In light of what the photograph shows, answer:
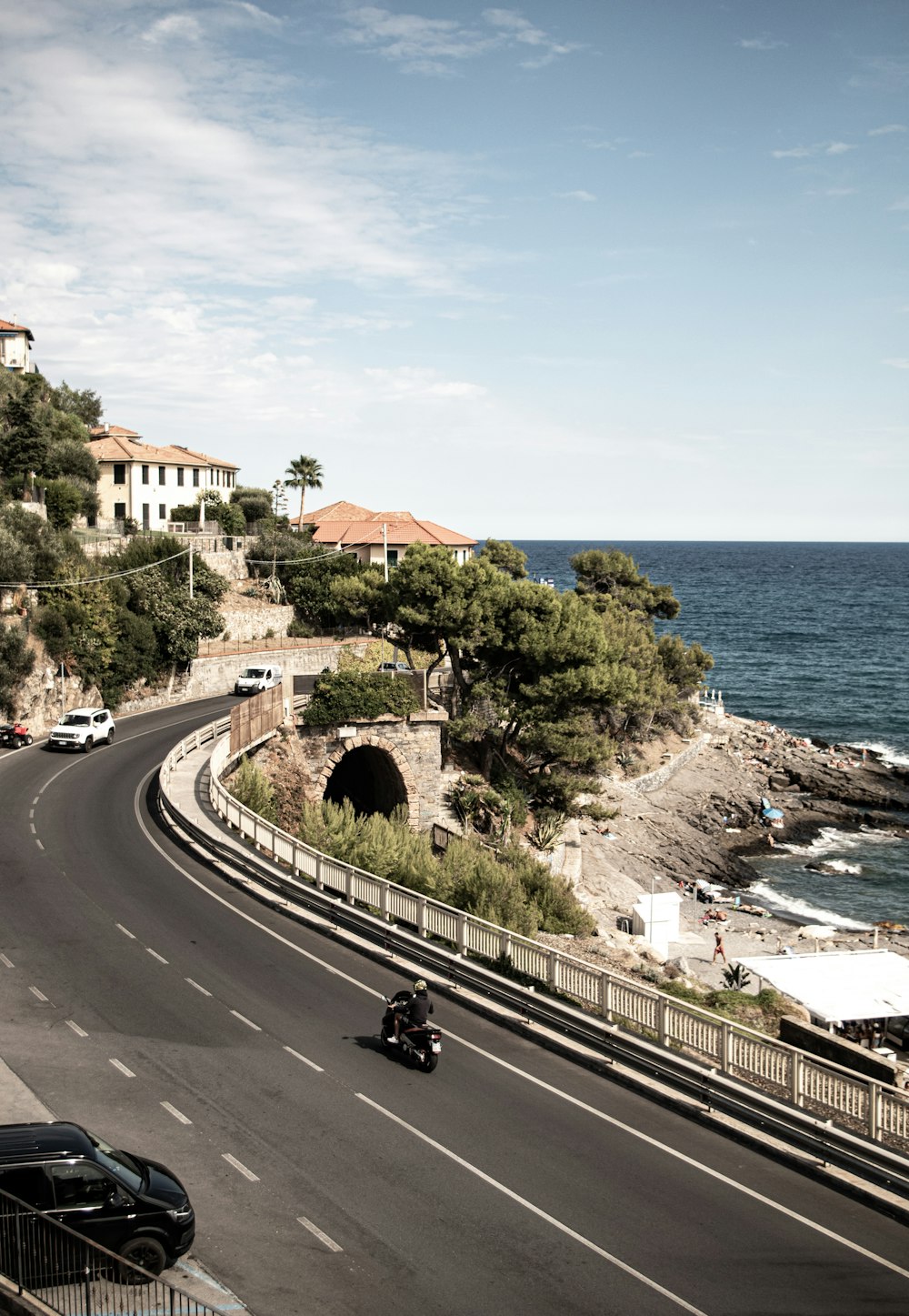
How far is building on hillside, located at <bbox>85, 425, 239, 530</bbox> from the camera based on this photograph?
255 ft

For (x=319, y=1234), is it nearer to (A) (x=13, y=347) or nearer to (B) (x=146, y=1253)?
(B) (x=146, y=1253)

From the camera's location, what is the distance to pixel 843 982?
24141mm

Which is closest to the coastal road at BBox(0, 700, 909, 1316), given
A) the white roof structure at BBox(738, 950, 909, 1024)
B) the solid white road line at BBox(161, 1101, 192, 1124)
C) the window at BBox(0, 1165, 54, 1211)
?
the solid white road line at BBox(161, 1101, 192, 1124)

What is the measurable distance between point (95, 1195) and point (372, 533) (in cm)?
8140

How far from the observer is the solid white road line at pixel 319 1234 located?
Answer: 1142cm

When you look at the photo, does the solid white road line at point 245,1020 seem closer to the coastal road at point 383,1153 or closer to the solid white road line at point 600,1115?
the coastal road at point 383,1153

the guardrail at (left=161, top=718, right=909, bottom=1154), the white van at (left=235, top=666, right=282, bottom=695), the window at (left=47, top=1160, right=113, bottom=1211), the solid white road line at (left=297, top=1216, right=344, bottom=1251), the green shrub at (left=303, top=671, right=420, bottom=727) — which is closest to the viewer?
the window at (left=47, top=1160, right=113, bottom=1211)

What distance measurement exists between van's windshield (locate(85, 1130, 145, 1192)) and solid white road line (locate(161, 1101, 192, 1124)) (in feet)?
8.96

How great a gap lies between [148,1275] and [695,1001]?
1594 centimetres

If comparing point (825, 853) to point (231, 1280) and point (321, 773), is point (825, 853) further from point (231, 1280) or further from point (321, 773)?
point (231, 1280)

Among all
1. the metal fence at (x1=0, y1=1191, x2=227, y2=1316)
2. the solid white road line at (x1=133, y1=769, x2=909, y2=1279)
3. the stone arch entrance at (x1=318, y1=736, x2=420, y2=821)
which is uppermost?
the metal fence at (x1=0, y1=1191, x2=227, y2=1316)

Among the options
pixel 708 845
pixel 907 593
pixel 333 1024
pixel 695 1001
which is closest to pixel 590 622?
pixel 708 845

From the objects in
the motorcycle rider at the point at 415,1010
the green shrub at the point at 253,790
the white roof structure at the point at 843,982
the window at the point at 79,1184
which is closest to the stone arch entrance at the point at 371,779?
the green shrub at the point at 253,790

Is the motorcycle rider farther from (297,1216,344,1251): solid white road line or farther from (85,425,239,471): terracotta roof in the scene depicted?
(85,425,239,471): terracotta roof
